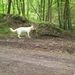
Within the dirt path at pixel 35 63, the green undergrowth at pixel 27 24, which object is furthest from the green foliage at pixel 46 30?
the dirt path at pixel 35 63

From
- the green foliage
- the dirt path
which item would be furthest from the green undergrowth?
the dirt path

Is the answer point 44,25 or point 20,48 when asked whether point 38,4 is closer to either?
point 44,25

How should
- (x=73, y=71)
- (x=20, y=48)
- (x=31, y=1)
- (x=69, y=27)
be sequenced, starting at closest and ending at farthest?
(x=73, y=71), (x=20, y=48), (x=69, y=27), (x=31, y=1)

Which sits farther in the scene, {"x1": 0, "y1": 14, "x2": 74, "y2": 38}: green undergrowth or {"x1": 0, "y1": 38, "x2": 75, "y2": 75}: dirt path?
{"x1": 0, "y1": 14, "x2": 74, "y2": 38}: green undergrowth

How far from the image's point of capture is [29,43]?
1245 cm

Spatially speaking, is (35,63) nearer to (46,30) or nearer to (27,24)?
(46,30)

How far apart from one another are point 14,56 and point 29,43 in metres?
3.22

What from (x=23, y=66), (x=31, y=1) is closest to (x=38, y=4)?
(x=31, y=1)

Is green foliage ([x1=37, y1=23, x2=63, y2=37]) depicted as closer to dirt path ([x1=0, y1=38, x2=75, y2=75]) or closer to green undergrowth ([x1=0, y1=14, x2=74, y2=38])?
green undergrowth ([x1=0, y1=14, x2=74, y2=38])

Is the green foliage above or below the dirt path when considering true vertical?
above

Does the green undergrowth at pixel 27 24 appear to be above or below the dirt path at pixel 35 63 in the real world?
above

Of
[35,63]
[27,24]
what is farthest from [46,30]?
[35,63]

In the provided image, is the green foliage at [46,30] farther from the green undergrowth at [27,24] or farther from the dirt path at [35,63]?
the dirt path at [35,63]

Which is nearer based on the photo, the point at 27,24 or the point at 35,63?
the point at 35,63
